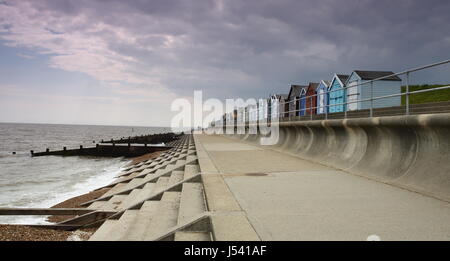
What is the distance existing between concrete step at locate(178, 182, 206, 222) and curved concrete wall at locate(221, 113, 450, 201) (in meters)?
3.44

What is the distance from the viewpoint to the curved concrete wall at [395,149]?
16.3 ft

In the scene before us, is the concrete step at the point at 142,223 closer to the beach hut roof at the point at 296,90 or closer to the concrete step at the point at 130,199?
the concrete step at the point at 130,199

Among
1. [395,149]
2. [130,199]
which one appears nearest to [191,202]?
[395,149]

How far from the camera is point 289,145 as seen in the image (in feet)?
44.0

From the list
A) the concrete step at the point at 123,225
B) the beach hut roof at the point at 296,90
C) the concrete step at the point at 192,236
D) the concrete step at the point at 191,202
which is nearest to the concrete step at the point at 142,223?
the concrete step at the point at 123,225

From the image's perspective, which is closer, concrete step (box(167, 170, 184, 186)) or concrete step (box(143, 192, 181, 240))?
concrete step (box(143, 192, 181, 240))

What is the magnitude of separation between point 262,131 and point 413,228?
16006mm

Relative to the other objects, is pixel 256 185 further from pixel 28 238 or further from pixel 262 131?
pixel 262 131

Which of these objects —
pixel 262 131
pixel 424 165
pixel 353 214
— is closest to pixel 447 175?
pixel 424 165

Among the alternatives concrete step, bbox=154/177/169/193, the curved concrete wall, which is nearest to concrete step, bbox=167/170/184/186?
concrete step, bbox=154/177/169/193

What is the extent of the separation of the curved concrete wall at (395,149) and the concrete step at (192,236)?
3458 mm

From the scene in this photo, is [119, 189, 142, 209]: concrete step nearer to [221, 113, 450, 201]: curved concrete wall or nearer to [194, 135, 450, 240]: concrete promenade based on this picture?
[194, 135, 450, 240]: concrete promenade

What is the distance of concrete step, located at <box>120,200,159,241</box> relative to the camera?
5.35m

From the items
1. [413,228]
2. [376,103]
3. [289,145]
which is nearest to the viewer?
[413,228]
